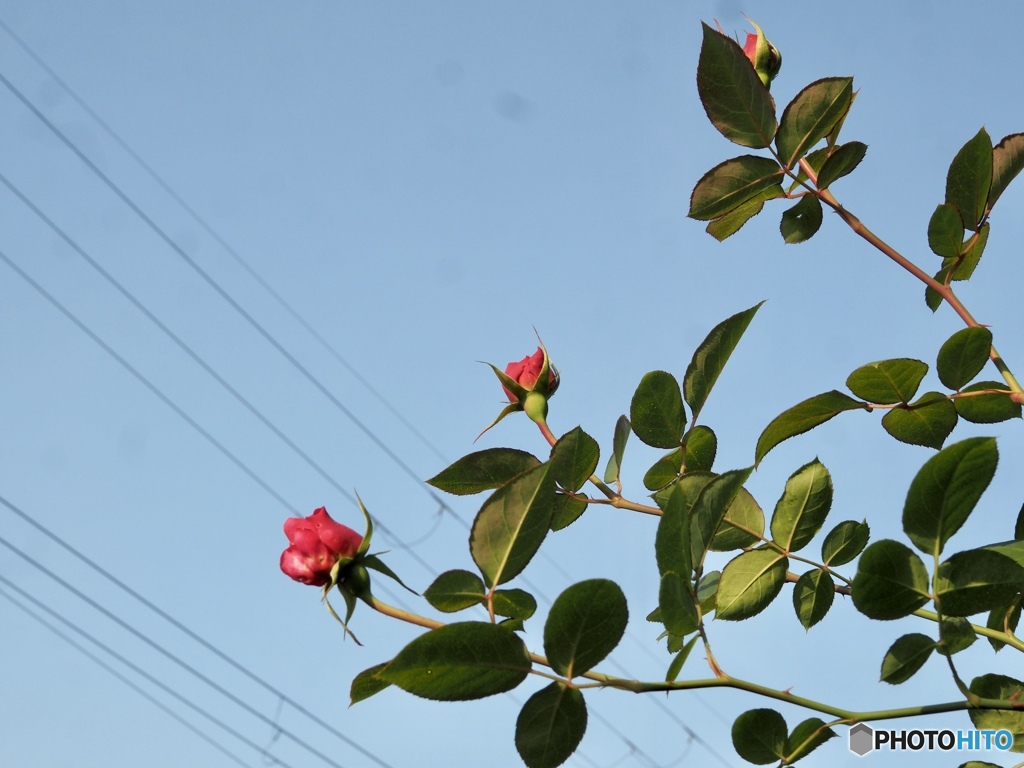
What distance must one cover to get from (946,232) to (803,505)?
0.90ft

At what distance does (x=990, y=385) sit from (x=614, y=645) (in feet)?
1.36

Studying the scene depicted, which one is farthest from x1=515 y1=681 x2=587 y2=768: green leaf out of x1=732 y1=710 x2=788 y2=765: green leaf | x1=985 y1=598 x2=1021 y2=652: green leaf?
x1=985 y1=598 x2=1021 y2=652: green leaf

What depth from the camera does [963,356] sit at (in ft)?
2.57

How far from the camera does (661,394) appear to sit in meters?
0.85

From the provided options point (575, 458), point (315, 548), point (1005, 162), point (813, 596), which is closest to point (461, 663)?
point (315, 548)

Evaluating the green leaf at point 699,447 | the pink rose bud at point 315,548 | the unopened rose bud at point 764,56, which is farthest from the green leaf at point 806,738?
the unopened rose bud at point 764,56

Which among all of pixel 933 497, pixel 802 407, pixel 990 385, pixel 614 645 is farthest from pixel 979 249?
pixel 614 645

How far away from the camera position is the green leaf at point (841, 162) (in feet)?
2.86

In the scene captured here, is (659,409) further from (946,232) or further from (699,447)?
(946,232)

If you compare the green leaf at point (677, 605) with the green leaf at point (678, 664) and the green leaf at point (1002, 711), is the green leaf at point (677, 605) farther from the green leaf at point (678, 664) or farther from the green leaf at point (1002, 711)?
the green leaf at point (1002, 711)

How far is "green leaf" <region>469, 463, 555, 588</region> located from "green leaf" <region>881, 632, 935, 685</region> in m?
0.27

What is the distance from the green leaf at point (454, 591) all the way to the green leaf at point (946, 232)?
19.7 inches

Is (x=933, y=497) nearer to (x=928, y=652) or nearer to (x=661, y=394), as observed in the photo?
(x=928, y=652)

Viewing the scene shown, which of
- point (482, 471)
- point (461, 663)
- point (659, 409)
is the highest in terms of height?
point (659, 409)
